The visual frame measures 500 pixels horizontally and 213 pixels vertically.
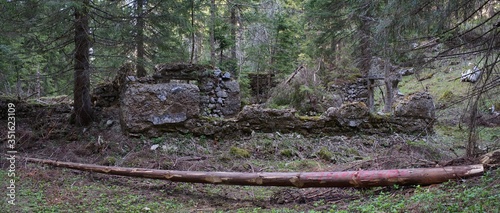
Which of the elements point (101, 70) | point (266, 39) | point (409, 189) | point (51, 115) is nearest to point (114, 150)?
point (101, 70)

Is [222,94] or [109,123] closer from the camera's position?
[109,123]

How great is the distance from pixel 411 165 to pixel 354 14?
23.3 ft

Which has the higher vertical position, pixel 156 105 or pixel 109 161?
pixel 156 105

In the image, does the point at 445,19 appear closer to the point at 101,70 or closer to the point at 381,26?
the point at 381,26

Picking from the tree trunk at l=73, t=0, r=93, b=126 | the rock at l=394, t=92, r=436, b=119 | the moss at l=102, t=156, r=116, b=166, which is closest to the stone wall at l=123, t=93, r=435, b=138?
the rock at l=394, t=92, r=436, b=119

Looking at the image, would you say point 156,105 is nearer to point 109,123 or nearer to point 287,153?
point 109,123

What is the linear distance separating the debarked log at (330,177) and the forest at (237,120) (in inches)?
5.0

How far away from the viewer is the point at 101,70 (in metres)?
7.40

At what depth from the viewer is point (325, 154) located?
22.5ft

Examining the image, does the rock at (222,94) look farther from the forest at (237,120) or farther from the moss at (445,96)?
the moss at (445,96)

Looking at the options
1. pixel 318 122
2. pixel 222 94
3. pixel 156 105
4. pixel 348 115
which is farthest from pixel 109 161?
pixel 348 115

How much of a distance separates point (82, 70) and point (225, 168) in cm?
422

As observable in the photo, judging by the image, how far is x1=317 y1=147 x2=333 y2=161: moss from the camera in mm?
6789

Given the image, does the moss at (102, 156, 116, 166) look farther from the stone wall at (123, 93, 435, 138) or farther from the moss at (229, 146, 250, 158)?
the moss at (229, 146, 250, 158)
